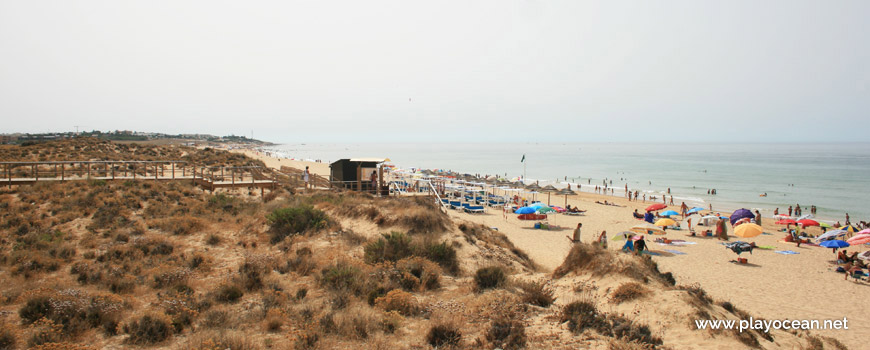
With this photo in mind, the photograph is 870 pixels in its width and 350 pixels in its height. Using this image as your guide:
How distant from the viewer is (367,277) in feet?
27.7

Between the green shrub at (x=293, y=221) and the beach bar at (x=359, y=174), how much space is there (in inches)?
283

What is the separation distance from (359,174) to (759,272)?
16.0 m

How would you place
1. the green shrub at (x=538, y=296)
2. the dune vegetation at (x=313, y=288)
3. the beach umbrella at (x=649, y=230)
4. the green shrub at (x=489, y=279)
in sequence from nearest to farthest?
the dune vegetation at (x=313, y=288), the green shrub at (x=538, y=296), the green shrub at (x=489, y=279), the beach umbrella at (x=649, y=230)

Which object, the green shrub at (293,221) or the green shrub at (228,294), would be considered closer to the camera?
the green shrub at (228,294)

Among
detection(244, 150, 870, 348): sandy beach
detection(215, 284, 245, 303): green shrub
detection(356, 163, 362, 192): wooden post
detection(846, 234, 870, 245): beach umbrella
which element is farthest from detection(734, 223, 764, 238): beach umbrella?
detection(215, 284, 245, 303): green shrub

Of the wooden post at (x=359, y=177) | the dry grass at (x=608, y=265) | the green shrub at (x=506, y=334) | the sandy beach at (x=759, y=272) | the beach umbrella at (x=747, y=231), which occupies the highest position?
the wooden post at (x=359, y=177)

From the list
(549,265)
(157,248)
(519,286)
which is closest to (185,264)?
(157,248)

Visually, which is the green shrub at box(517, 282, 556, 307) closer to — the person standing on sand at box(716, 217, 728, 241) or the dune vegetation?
the dune vegetation

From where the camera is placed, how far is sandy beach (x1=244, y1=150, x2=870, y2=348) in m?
10.8

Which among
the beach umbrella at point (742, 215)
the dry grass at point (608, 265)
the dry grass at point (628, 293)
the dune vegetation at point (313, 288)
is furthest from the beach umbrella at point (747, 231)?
the dry grass at point (628, 293)

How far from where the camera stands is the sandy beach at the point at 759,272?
10.8 m

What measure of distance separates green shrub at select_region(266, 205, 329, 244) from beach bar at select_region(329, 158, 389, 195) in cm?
718

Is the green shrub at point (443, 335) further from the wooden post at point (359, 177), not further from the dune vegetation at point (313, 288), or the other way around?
the wooden post at point (359, 177)

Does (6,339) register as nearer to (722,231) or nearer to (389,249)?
(389,249)
